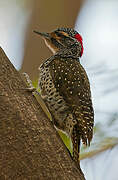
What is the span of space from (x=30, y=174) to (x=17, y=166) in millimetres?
82

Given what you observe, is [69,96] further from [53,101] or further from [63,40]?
[63,40]

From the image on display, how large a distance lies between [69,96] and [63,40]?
89cm

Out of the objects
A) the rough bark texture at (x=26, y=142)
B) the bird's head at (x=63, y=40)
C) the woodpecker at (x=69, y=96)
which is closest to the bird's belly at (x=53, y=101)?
the woodpecker at (x=69, y=96)

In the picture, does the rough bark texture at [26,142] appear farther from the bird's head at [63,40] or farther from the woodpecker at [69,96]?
the bird's head at [63,40]

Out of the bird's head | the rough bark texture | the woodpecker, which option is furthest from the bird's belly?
the rough bark texture

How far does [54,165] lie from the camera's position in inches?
79.2

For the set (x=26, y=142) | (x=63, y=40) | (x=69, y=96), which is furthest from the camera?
(x=63, y=40)

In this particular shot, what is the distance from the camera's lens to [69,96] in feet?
9.82

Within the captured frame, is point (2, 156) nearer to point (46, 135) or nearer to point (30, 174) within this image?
point (30, 174)

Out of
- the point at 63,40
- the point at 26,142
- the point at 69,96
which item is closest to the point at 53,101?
the point at 69,96

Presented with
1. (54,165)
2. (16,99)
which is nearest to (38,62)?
(16,99)

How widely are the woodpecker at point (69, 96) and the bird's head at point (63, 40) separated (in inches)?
9.4

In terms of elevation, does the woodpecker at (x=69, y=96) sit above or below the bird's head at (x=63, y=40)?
below

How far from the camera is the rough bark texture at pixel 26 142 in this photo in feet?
6.27
